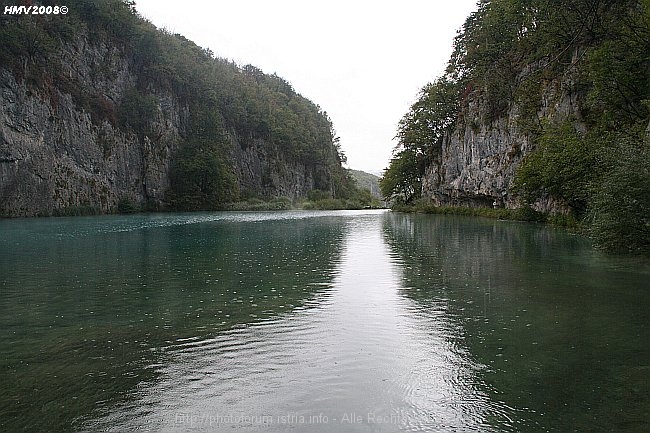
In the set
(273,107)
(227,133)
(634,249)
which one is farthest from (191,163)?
(634,249)

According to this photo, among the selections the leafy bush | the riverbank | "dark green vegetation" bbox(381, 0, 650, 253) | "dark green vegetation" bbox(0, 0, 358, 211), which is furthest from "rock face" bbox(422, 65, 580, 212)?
"dark green vegetation" bbox(0, 0, 358, 211)

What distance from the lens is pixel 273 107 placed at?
128625 mm

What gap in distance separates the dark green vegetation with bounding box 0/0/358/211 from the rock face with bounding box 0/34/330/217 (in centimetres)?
34

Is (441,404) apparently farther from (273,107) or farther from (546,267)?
(273,107)

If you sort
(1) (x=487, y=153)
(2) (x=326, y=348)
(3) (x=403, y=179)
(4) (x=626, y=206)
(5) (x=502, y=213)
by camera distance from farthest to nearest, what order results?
(3) (x=403, y=179) < (1) (x=487, y=153) < (5) (x=502, y=213) < (4) (x=626, y=206) < (2) (x=326, y=348)

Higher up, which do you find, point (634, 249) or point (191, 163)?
point (191, 163)

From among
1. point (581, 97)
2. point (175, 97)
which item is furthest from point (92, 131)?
point (581, 97)

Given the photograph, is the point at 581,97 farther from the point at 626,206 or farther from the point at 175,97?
the point at 175,97

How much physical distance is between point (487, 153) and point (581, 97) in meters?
18.8

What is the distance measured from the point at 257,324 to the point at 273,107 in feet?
400

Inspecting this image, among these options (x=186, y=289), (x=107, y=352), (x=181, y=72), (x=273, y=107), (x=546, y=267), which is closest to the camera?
(x=107, y=352)

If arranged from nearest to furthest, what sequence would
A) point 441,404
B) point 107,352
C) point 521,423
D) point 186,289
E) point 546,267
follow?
point 521,423 → point 441,404 → point 107,352 → point 186,289 → point 546,267

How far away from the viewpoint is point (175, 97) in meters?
99.4

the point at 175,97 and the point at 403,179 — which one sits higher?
the point at 175,97
